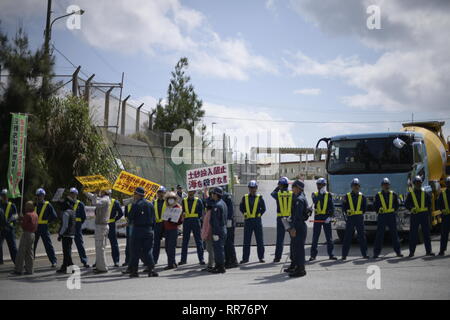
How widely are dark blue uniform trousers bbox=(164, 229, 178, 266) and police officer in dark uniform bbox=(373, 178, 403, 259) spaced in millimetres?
4861

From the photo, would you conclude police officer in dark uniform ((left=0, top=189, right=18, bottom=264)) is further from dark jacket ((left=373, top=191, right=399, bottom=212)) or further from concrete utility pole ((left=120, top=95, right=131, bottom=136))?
concrete utility pole ((left=120, top=95, right=131, bottom=136))

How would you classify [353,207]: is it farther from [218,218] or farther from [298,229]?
[218,218]

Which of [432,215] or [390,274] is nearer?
[390,274]

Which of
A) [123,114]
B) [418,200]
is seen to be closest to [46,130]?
[123,114]

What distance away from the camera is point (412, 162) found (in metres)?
13.5

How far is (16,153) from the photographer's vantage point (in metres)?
14.8

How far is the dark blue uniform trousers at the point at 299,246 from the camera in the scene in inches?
375

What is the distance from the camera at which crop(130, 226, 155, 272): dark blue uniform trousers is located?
9.76m

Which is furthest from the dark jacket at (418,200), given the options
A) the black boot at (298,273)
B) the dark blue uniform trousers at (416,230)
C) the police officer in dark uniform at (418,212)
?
the black boot at (298,273)

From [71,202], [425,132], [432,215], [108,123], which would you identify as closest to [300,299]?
[71,202]

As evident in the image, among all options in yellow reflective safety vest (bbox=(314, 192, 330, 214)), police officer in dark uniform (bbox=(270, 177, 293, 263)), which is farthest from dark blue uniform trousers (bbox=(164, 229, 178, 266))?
yellow reflective safety vest (bbox=(314, 192, 330, 214))
